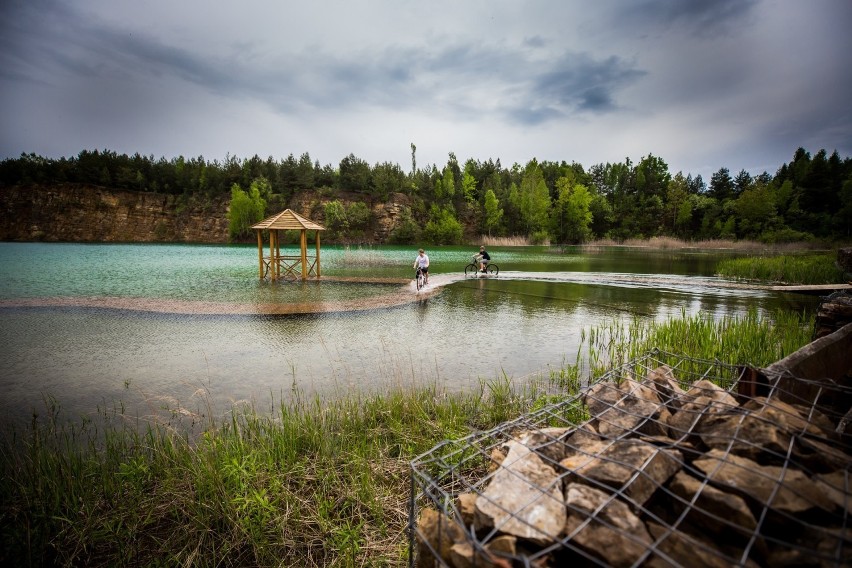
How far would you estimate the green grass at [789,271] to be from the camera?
18500 mm

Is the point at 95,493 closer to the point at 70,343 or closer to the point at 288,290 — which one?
the point at 70,343

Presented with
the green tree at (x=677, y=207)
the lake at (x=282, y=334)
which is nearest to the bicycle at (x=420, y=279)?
the lake at (x=282, y=334)

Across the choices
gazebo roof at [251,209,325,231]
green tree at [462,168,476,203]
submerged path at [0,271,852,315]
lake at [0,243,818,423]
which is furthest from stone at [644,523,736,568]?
green tree at [462,168,476,203]

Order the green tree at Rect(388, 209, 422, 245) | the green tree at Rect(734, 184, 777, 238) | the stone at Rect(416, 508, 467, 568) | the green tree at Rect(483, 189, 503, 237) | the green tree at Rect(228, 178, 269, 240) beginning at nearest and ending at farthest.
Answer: the stone at Rect(416, 508, 467, 568) < the green tree at Rect(734, 184, 777, 238) < the green tree at Rect(228, 178, 269, 240) < the green tree at Rect(388, 209, 422, 245) < the green tree at Rect(483, 189, 503, 237)

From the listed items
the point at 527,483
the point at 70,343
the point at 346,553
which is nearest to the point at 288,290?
the point at 70,343

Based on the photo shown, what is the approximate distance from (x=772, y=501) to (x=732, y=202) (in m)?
97.2

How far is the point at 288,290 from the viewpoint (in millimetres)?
19906

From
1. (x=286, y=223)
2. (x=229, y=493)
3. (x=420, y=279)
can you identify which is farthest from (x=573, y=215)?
(x=229, y=493)

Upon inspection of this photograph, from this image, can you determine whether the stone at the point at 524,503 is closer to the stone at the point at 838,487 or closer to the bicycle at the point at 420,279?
the stone at the point at 838,487

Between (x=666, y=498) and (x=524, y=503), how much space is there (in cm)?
78

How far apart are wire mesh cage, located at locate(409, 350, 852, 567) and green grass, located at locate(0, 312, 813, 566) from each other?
1347 millimetres

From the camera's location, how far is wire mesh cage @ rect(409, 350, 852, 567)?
164 centimetres

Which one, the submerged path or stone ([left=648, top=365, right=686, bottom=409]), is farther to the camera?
the submerged path

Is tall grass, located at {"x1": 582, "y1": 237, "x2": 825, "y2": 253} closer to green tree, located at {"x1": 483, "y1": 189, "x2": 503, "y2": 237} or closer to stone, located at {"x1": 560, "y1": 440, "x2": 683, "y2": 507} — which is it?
green tree, located at {"x1": 483, "y1": 189, "x2": 503, "y2": 237}
